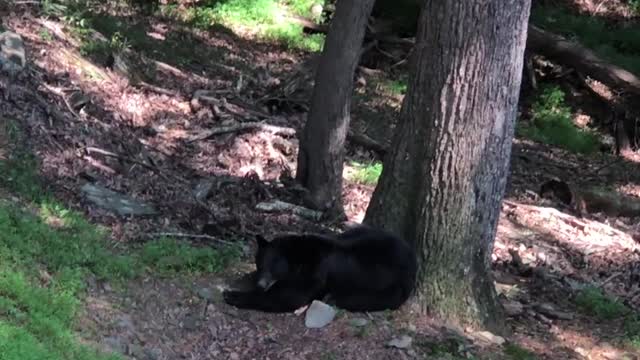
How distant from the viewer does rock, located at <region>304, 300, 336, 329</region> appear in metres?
6.32

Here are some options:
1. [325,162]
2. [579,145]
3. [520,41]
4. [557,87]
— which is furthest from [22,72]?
[557,87]

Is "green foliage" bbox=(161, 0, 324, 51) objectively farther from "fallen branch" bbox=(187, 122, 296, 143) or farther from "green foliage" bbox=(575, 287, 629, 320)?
"green foliage" bbox=(575, 287, 629, 320)

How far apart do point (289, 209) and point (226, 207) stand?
806 mm

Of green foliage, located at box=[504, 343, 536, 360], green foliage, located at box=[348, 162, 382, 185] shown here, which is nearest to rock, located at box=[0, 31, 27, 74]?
green foliage, located at box=[348, 162, 382, 185]

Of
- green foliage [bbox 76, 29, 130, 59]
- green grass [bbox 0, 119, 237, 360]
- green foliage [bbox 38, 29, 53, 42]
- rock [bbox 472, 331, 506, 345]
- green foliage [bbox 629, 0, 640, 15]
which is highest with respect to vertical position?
green foliage [bbox 629, 0, 640, 15]

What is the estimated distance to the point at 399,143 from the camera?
7.01 m

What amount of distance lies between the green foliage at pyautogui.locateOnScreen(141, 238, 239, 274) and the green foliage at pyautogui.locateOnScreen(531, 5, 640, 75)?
46.3ft

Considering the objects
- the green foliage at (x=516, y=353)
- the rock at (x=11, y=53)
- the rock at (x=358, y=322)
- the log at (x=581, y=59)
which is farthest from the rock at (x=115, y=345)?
the log at (x=581, y=59)

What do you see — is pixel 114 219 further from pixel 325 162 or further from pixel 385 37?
pixel 385 37

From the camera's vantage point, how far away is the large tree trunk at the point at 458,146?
6504mm

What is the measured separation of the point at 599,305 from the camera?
816 centimetres

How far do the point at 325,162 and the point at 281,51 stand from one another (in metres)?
9.34

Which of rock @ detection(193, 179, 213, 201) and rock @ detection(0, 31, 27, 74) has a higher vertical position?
rock @ detection(0, 31, 27, 74)

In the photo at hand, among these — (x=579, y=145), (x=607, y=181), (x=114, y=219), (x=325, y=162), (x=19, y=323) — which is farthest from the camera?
(x=579, y=145)
